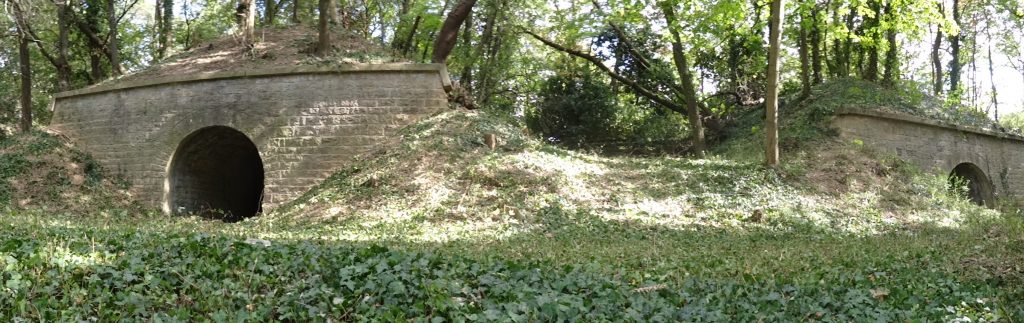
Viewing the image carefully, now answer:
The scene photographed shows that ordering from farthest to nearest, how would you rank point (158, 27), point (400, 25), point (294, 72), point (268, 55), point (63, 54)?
point (158, 27) → point (400, 25) → point (63, 54) → point (268, 55) → point (294, 72)

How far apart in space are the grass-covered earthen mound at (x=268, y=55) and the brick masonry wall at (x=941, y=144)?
11.8 m

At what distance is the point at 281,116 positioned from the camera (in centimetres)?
1515

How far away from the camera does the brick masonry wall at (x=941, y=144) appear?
60.8 ft

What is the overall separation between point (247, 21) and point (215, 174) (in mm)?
3743

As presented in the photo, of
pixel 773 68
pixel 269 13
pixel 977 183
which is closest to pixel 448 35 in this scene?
pixel 773 68

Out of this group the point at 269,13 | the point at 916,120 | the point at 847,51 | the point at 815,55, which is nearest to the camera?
the point at 916,120

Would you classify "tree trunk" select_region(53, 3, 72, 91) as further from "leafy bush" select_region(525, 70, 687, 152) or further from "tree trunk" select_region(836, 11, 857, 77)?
"tree trunk" select_region(836, 11, 857, 77)

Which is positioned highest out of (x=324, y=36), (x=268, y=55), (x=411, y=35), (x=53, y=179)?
(x=411, y=35)

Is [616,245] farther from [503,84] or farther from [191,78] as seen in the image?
[503,84]

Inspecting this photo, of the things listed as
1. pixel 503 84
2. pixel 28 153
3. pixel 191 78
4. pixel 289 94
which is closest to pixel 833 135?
pixel 503 84

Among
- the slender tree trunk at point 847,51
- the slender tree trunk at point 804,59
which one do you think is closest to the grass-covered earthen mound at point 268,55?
the slender tree trunk at point 804,59

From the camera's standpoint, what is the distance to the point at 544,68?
2423 centimetres

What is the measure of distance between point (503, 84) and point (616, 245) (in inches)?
634

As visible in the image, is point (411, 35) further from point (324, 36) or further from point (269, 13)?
point (324, 36)
